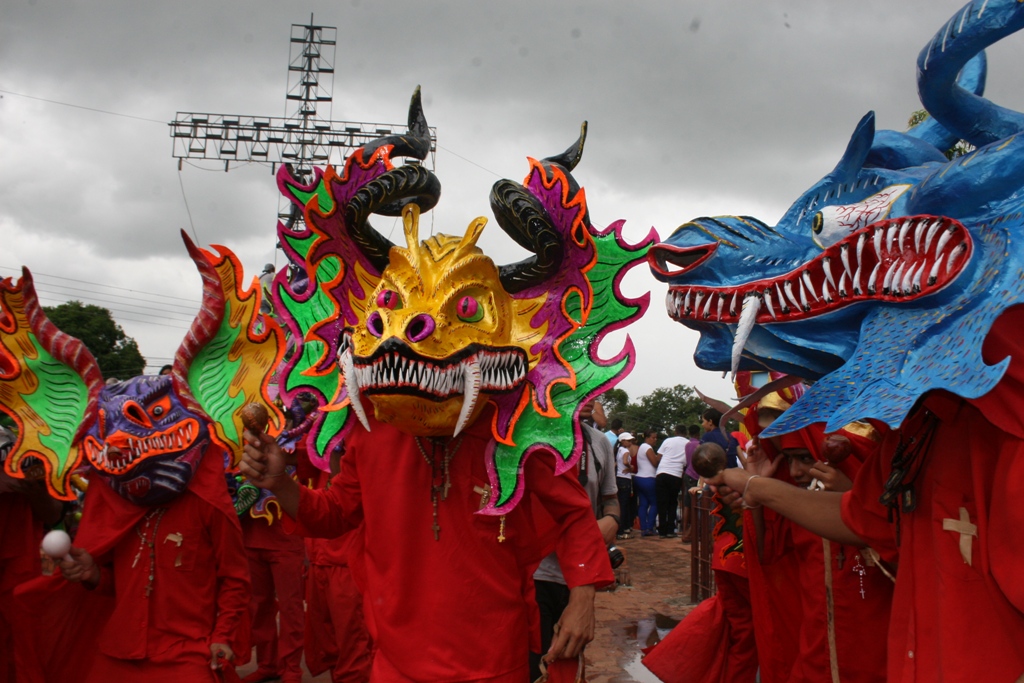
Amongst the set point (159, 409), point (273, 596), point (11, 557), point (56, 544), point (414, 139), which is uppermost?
point (414, 139)

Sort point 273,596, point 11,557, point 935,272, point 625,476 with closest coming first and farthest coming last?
point 935,272, point 11,557, point 273,596, point 625,476

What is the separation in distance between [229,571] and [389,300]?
190cm

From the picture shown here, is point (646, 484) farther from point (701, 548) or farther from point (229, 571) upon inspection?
point (229, 571)

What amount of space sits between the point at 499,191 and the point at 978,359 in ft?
5.79

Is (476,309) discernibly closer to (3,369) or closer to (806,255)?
(806,255)

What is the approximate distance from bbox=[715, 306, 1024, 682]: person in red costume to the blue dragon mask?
0.13m

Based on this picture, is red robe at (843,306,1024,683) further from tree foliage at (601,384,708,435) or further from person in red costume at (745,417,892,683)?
tree foliage at (601,384,708,435)

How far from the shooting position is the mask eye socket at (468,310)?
293cm

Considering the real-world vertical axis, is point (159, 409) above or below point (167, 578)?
above

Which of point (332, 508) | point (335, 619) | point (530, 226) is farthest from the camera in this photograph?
point (335, 619)

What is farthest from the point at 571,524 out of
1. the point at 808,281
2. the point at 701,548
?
the point at 701,548

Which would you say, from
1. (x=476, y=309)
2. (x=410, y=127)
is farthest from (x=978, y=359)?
(x=410, y=127)

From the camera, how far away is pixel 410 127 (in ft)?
11.8

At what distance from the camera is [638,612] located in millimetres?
8562
